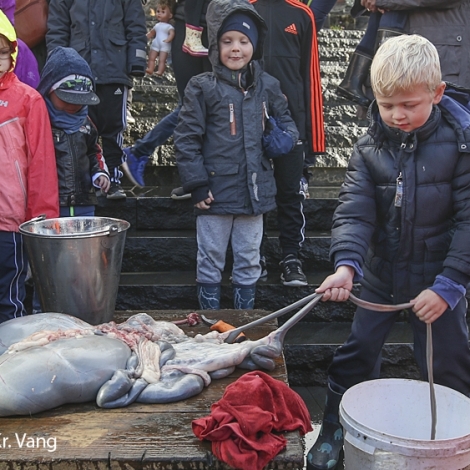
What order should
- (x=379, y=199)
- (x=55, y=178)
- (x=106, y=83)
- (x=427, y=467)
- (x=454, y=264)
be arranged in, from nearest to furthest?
1. (x=427, y=467)
2. (x=454, y=264)
3. (x=379, y=199)
4. (x=55, y=178)
5. (x=106, y=83)

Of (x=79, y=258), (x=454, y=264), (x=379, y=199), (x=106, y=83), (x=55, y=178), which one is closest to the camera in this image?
(x=454, y=264)

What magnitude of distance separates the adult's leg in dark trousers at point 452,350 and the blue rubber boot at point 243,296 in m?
1.50

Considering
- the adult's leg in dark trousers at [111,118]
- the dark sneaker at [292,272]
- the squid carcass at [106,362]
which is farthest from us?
the adult's leg in dark trousers at [111,118]

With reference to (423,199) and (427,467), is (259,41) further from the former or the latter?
(427,467)

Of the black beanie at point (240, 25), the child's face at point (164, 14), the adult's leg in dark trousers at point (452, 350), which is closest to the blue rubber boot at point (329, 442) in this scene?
the adult's leg in dark trousers at point (452, 350)

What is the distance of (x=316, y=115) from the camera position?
499 centimetres

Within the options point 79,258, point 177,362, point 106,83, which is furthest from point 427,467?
point 106,83

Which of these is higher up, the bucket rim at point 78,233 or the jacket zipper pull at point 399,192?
the jacket zipper pull at point 399,192

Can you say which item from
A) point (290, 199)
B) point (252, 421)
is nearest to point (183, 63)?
point (290, 199)

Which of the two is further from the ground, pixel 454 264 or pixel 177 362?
pixel 454 264

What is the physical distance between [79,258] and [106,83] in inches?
87.2

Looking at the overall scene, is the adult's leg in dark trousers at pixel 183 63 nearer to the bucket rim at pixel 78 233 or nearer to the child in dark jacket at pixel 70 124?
the child in dark jacket at pixel 70 124

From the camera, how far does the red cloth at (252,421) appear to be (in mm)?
2428

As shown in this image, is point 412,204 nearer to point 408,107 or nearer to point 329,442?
point 408,107
